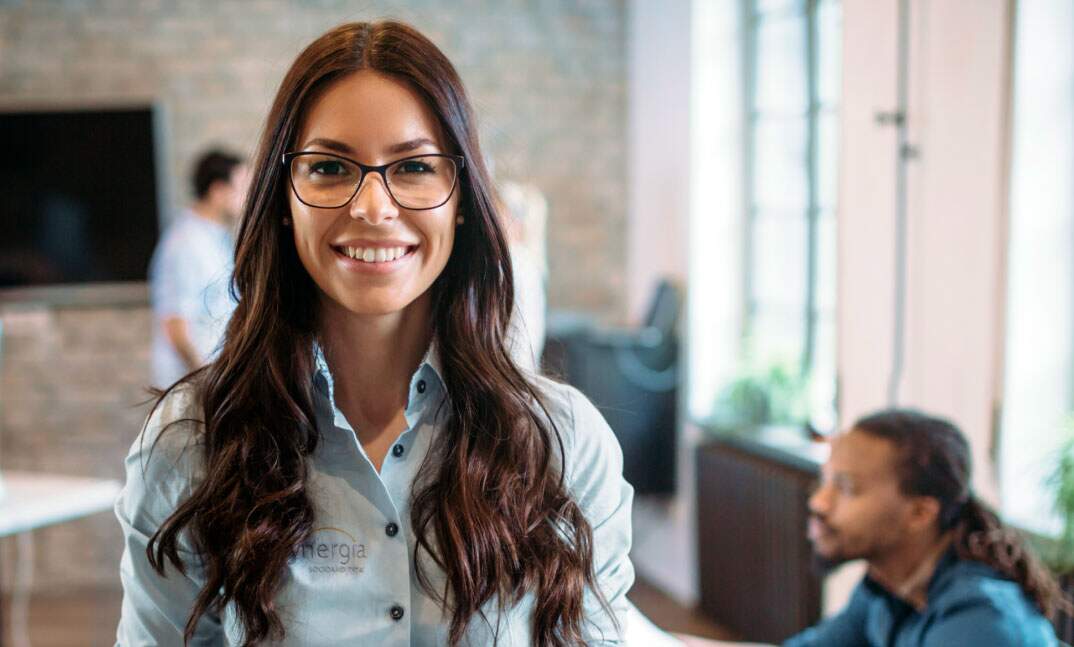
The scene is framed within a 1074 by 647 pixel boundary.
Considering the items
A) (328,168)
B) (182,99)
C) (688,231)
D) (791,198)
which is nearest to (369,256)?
(328,168)

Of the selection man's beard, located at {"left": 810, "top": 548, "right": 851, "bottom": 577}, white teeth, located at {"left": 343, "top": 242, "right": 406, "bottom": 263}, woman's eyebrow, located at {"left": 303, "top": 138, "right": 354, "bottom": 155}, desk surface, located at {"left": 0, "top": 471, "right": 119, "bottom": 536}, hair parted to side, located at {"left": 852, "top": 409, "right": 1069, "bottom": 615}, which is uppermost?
woman's eyebrow, located at {"left": 303, "top": 138, "right": 354, "bottom": 155}

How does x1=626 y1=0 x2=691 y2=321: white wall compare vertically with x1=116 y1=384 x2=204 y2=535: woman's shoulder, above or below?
above

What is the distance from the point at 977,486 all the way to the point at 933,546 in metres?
0.55

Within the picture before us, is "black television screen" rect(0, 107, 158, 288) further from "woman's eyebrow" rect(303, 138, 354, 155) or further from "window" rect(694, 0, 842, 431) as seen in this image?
"woman's eyebrow" rect(303, 138, 354, 155)

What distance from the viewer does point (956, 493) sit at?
2012 mm

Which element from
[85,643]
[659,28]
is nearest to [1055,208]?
[659,28]

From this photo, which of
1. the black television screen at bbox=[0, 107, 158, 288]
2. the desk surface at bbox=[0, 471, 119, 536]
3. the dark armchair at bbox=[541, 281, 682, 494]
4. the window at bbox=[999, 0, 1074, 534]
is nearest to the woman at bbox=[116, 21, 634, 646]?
the window at bbox=[999, 0, 1074, 534]

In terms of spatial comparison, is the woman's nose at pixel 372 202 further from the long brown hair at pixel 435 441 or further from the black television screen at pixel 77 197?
the black television screen at pixel 77 197

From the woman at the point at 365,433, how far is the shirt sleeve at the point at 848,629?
0.92m

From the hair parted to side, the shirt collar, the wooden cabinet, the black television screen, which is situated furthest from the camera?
the black television screen

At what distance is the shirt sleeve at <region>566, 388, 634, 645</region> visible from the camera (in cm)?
130

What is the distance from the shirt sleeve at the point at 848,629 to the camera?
2039mm

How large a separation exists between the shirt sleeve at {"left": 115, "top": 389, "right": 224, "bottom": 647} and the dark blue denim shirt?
1.18 m

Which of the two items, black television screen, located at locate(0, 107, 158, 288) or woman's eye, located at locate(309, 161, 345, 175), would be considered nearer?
woman's eye, located at locate(309, 161, 345, 175)
